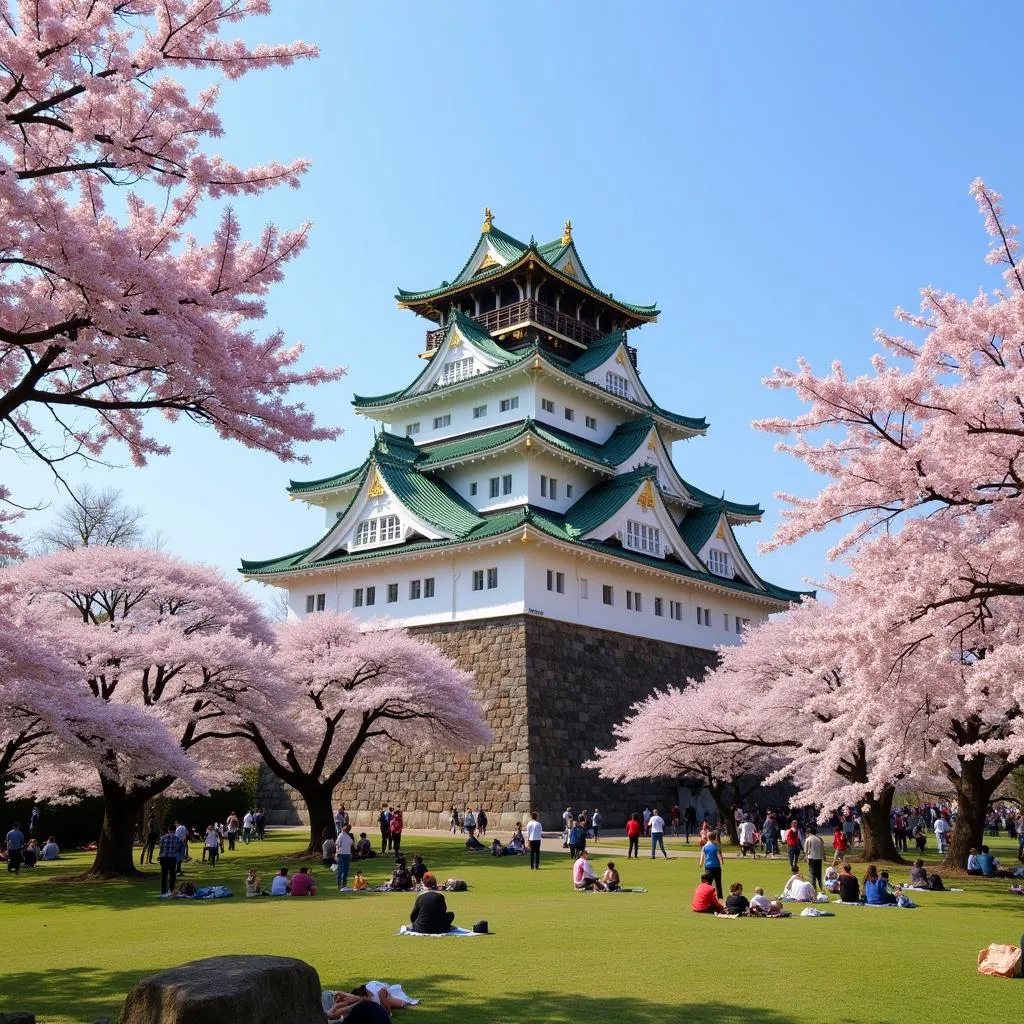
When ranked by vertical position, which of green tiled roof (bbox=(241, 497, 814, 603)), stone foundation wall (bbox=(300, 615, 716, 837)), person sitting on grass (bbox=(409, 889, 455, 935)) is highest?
green tiled roof (bbox=(241, 497, 814, 603))

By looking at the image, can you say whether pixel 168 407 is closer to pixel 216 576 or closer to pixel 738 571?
pixel 216 576

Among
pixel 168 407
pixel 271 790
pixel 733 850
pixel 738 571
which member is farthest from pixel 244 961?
pixel 738 571

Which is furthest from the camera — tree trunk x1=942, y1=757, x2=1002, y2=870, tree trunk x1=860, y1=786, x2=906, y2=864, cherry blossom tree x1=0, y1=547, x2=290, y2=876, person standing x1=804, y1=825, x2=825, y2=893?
tree trunk x1=860, y1=786, x2=906, y2=864

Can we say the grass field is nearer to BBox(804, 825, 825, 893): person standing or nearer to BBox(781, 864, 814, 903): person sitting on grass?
BBox(781, 864, 814, 903): person sitting on grass

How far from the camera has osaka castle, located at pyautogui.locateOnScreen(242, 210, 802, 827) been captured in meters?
35.9

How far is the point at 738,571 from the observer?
47.4m

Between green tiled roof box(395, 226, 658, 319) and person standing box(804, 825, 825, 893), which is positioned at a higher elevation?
green tiled roof box(395, 226, 658, 319)

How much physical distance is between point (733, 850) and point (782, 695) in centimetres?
697

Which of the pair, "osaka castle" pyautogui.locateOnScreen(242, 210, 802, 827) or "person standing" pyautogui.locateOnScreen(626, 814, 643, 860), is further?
"osaka castle" pyautogui.locateOnScreen(242, 210, 802, 827)

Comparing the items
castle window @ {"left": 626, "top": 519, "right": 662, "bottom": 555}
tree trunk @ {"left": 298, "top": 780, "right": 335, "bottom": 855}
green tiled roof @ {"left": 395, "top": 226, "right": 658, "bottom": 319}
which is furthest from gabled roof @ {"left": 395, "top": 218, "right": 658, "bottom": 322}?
tree trunk @ {"left": 298, "top": 780, "right": 335, "bottom": 855}

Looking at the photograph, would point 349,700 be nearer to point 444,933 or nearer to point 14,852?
point 14,852

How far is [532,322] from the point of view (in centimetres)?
4572

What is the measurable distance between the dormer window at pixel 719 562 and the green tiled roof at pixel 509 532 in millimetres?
850

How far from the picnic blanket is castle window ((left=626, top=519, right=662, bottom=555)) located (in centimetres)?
2774
